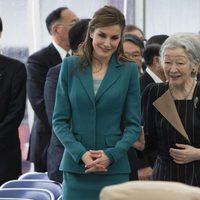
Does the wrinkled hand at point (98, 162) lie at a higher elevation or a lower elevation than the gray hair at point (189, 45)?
lower

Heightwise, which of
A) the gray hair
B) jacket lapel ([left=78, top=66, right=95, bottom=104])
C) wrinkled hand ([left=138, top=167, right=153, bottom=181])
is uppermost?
the gray hair

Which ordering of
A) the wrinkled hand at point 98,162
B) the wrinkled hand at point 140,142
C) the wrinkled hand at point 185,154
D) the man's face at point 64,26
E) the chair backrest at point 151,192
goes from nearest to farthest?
the chair backrest at point 151,192 → the wrinkled hand at point 98,162 → the wrinkled hand at point 185,154 → the wrinkled hand at point 140,142 → the man's face at point 64,26

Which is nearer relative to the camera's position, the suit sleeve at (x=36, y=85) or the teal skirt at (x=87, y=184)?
the teal skirt at (x=87, y=184)

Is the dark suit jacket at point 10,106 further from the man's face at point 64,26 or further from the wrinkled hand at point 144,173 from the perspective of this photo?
the wrinkled hand at point 144,173

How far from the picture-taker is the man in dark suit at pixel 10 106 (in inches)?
133

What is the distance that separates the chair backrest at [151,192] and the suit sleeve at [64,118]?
39.3 inches

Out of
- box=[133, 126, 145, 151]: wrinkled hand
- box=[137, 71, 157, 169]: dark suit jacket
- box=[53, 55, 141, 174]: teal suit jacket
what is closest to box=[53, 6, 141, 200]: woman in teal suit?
box=[53, 55, 141, 174]: teal suit jacket

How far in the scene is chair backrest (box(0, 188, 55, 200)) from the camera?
3.01m

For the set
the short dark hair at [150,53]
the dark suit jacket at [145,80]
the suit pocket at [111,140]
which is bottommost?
the suit pocket at [111,140]

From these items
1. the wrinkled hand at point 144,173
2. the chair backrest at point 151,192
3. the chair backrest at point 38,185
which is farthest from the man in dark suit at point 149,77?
the chair backrest at point 151,192

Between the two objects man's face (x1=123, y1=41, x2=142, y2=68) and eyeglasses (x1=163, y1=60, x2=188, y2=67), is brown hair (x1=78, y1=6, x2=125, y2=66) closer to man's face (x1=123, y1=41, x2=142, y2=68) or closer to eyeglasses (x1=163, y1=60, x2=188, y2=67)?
eyeglasses (x1=163, y1=60, x2=188, y2=67)

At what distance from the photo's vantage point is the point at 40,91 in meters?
3.60

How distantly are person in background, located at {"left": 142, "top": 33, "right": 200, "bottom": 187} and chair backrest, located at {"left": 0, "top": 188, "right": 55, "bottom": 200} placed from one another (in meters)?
0.69

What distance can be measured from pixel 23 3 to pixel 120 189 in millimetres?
4003
